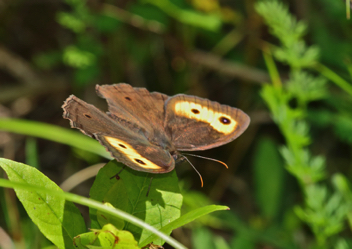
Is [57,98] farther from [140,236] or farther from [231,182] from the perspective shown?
[140,236]

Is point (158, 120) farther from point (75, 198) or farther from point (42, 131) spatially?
point (75, 198)

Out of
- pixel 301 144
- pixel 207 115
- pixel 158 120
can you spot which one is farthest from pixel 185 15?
pixel 301 144

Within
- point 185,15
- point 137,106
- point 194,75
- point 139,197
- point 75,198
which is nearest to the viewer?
point 75,198

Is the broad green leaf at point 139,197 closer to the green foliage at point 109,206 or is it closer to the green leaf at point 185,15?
the green foliage at point 109,206

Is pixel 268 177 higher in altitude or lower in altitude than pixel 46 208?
lower

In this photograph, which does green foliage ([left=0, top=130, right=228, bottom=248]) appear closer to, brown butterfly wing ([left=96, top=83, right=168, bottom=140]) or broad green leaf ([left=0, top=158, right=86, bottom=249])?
broad green leaf ([left=0, top=158, right=86, bottom=249])

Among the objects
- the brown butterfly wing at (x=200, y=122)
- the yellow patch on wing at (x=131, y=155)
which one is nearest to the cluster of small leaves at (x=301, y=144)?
the brown butterfly wing at (x=200, y=122)
